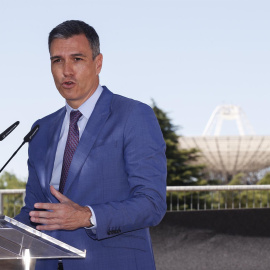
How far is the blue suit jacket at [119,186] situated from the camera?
7.86 ft

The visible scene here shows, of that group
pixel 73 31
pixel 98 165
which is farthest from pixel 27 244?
pixel 73 31

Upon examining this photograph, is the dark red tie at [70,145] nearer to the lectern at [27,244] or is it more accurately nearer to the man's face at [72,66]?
the man's face at [72,66]

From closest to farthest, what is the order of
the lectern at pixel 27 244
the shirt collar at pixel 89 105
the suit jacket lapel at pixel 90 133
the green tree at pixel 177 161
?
the lectern at pixel 27 244 < the suit jacket lapel at pixel 90 133 < the shirt collar at pixel 89 105 < the green tree at pixel 177 161

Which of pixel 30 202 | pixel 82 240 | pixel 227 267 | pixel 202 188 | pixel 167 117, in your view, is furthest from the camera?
pixel 167 117

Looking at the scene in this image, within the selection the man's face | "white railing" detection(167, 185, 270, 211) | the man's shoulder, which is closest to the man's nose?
the man's face

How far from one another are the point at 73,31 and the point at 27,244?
946mm

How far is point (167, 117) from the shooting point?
1940 inches

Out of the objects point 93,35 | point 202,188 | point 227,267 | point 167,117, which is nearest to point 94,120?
point 93,35

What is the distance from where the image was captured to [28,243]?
6.75 feet

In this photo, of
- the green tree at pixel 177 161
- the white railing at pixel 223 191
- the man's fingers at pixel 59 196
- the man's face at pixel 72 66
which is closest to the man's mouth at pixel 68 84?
the man's face at pixel 72 66

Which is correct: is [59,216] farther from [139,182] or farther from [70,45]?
[70,45]

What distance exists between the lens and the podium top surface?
201cm

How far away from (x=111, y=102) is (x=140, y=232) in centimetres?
56

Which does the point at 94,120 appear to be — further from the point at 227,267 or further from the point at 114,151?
the point at 227,267
